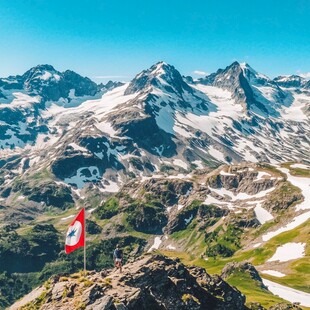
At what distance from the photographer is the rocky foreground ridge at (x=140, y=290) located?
3403 cm

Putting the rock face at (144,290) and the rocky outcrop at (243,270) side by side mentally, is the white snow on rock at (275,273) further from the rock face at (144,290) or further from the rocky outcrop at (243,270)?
the rock face at (144,290)

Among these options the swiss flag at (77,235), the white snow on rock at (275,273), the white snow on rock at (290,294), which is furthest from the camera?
the white snow on rock at (275,273)

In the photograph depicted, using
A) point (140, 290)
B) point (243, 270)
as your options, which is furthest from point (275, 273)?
point (140, 290)

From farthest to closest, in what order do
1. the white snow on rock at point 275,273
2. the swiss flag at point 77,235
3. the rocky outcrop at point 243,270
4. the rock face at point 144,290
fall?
the white snow on rock at point 275,273
the rocky outcrop at point 243,270
the swiss flag at point 77,235
the rock face at point 144,290

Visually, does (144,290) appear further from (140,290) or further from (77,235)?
(77,235)

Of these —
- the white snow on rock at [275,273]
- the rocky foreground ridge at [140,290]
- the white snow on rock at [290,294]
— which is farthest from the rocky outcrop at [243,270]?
the rocky foreground ridge at [140,290]

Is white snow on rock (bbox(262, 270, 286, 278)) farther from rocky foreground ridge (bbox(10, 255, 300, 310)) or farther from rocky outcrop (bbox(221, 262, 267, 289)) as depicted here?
rocky foreground ridge (bbox(10, 255, 300, 310))

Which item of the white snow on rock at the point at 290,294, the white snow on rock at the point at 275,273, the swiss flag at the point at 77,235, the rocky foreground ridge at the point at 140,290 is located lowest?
the white snow on rock at the point at 275,273

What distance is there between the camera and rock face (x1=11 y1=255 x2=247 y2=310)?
1337 inches

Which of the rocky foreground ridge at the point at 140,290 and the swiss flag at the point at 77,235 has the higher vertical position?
the swiss flag at the point at 77,235

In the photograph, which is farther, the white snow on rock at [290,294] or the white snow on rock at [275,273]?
the white snow on rock at [275,273]

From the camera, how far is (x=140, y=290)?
3575 cm

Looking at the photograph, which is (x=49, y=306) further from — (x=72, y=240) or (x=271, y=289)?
(x=271, y=289)

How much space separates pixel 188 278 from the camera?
42.6 meters
